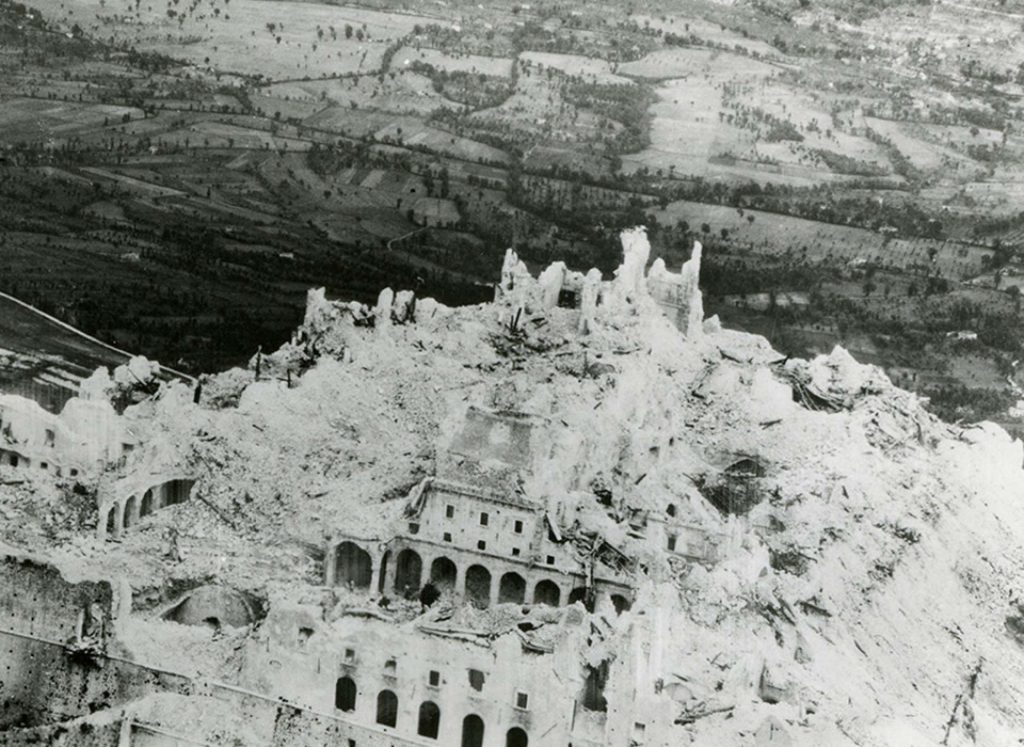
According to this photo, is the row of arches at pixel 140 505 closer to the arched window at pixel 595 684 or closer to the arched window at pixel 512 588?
the arched window at pixel 512 588

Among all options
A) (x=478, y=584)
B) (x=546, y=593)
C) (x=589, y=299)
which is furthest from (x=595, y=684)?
(x=589, y=299)

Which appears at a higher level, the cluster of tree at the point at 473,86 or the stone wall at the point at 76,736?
the cluster of tree at the point at 473,86

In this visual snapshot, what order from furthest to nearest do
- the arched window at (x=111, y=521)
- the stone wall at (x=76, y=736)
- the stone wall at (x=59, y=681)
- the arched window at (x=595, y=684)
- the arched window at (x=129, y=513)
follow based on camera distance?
the arched window at (x=129, y=513) → the arched window at (x=111, y=521) → the arched window at (x=595, y=684) → the stone wall at (x=59, y=681) → the stone wall at (x=76, y=736)

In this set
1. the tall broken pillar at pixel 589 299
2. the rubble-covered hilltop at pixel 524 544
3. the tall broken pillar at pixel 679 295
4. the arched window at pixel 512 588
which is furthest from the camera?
the tall broken pillar at pixel 679 295

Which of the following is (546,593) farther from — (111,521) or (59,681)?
(59,681)

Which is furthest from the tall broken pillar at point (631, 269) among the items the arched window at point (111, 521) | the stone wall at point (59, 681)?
the stone wall at point (59, 681)

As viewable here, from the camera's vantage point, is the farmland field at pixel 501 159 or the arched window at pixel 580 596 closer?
the arched window at pixel 580 596
